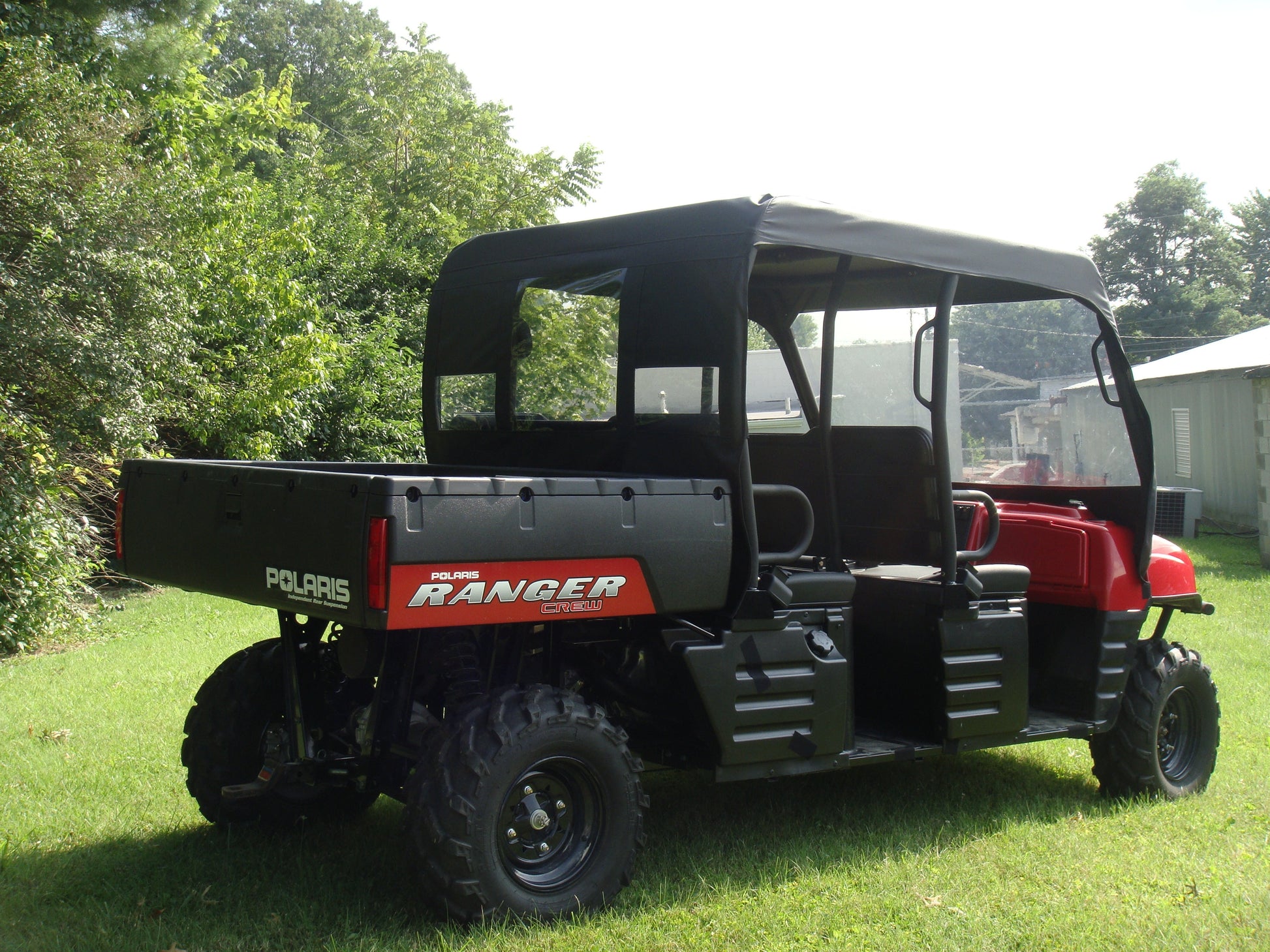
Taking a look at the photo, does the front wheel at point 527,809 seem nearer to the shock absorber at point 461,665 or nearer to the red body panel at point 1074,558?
the shock absorber at point 461,665

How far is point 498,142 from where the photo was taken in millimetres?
21359

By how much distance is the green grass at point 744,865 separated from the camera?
12.8ft

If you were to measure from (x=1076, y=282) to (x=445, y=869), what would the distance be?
388 cm

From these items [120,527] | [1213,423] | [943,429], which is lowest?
[120,527]

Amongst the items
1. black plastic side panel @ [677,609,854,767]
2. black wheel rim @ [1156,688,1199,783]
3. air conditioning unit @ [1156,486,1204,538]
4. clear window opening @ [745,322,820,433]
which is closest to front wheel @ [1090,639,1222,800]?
black wheel rim @ [1156,688,1199,783]

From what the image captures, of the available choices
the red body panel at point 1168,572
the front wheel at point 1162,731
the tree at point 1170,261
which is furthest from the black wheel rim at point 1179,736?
the tree at point 1170,261

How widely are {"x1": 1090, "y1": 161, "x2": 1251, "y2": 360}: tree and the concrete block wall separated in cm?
3672

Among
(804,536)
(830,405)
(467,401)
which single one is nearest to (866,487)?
(830,405)

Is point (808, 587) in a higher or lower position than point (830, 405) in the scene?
lower

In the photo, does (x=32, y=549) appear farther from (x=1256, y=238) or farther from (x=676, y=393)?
(x=1256, y=238)

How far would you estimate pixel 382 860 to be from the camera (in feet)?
14.9

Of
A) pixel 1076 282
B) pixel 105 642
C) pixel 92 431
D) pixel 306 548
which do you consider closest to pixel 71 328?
pixel 92 431

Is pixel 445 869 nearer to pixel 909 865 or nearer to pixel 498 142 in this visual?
pixel 909 865

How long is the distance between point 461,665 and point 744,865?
133cm
